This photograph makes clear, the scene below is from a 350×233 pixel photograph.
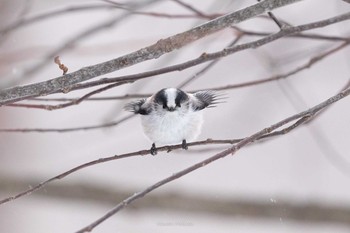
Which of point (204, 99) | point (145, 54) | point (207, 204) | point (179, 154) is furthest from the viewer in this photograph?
point (179, 154)

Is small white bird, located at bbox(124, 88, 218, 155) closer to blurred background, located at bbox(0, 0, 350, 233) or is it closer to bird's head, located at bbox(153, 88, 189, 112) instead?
bird's head, located at bbox(153, 88, 189, 112)

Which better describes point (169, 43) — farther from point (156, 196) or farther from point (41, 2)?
point (41, 2)

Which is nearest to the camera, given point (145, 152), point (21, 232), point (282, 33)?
point (282, 33)

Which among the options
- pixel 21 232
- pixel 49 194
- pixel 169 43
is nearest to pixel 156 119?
pixel 169 43

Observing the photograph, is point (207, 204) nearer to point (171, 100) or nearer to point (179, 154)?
point (179, 154)

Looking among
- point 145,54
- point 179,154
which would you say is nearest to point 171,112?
point 145,54

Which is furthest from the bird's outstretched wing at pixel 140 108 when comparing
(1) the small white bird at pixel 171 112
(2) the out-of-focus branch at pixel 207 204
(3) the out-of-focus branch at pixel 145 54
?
(2) the out-of-focus branch at pixel 207 204
